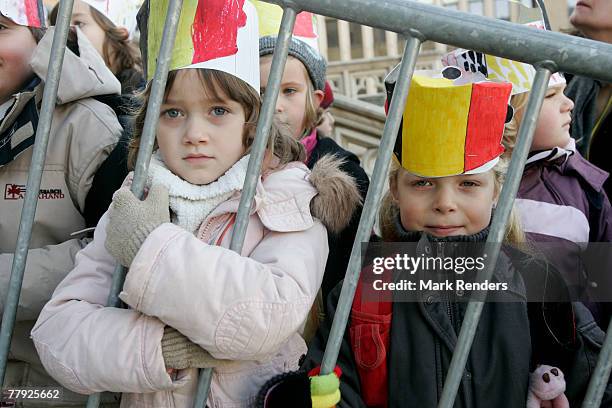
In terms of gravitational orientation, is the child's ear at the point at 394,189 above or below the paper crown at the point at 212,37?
below

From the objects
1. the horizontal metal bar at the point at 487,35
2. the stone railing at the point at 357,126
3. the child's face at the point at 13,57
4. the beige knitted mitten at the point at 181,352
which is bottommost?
the stone railing at the point at 357,126

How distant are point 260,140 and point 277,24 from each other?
1.24m

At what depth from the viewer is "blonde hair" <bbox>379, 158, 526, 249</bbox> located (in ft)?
7.55

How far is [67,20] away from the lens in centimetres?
207

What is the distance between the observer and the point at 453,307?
2.10 metres

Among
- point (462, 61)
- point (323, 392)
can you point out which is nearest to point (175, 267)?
point (323, 392)

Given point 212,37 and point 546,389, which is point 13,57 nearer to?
point 212,37

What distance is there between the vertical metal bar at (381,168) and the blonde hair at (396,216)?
1.71 feet

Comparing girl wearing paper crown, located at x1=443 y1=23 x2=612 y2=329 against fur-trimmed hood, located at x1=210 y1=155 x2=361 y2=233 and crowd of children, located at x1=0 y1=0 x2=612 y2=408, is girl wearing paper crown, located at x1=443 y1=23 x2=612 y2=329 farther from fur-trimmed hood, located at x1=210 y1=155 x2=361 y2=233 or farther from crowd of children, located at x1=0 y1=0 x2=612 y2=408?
fur-trimmed hood, located at x1=210 y1=155 x2=361 y2=233

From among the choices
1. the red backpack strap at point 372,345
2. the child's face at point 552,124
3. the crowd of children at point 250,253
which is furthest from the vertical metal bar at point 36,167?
the child's face at point 552,124

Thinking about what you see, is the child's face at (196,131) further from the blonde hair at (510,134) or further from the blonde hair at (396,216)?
the blonde hair at (510,134)

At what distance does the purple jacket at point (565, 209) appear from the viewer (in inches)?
98.3

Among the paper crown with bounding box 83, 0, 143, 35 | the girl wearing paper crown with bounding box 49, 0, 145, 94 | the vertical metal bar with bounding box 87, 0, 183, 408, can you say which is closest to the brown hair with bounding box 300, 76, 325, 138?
the girl wearing paper crown with bounding box 49, 0, 145, 94

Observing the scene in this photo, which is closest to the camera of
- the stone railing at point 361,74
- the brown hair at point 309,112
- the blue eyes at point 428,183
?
the blue eyes at point 428,183
